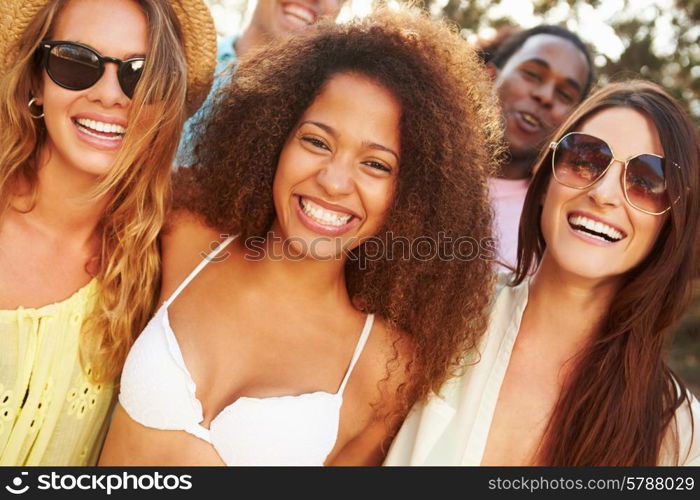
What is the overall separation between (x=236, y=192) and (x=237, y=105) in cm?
39

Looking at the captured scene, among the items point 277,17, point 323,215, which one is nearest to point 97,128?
point 323,215

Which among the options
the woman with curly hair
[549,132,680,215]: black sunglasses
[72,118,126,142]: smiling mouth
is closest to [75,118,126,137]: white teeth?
[72,118,126,142]: smiling mouth

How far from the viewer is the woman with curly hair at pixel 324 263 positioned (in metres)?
2.66

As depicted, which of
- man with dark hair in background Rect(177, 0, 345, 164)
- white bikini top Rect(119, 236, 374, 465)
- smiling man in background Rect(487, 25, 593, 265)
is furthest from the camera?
smiling man in background Rect(487, 25, 593, 265)

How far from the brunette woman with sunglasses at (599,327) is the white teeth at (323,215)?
2.49 ft

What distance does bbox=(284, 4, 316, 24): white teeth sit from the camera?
4.48 meters

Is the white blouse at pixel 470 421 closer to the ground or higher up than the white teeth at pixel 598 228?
closer to the ground

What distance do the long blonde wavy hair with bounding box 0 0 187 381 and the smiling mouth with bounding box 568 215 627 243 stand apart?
163 cm

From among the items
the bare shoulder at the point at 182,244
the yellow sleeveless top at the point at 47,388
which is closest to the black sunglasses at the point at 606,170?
the bare shoulder at the point at 182,244

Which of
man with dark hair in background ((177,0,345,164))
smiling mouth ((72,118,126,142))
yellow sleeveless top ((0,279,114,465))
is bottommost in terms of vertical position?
yellow sleeveless top ((0,279,114,465))

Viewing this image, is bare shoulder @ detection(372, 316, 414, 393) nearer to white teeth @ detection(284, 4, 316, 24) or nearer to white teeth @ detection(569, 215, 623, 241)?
white teeth @ detection(569, 215, 623, 241)

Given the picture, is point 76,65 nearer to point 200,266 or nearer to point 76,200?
point 76,200

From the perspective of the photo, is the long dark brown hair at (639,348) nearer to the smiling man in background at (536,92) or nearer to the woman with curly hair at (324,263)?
the woman with curly hair at (324,263)

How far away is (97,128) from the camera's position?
2.74 metres
